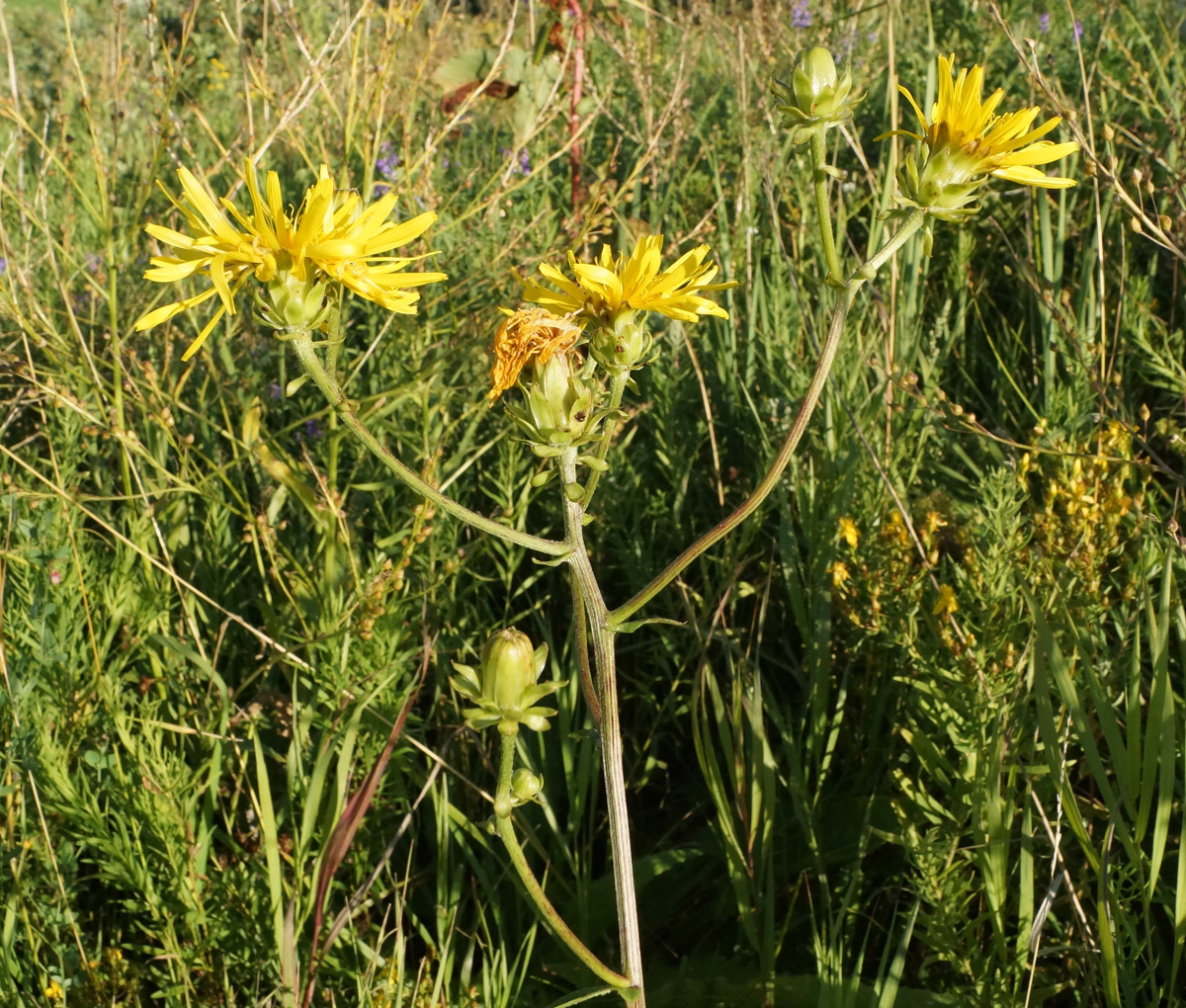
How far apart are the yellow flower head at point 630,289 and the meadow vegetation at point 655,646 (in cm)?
15

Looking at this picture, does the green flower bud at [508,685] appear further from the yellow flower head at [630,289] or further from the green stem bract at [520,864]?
the yellow flower head at [630,289]

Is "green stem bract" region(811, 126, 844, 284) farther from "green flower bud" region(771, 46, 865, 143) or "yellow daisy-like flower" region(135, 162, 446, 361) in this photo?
"yellow daisy-like flower" region(135, 162, 446, 361)

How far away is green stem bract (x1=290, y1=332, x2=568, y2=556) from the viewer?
0.87 metres

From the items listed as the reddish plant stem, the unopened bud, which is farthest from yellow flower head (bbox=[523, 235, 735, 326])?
the reddish plant stem

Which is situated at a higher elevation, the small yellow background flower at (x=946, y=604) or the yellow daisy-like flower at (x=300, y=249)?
the yellow daisy-like flower at (x=300, y=249)

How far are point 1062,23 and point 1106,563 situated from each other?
7.46 feet

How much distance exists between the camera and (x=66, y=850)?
1502 millimetres

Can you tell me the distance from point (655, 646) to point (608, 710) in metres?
1.03

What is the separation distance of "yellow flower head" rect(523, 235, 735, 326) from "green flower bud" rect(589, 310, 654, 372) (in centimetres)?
1

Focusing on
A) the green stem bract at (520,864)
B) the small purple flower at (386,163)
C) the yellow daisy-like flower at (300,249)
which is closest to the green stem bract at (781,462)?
the green stem bract at (520,864)

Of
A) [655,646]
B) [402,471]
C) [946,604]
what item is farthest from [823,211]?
[655,646]

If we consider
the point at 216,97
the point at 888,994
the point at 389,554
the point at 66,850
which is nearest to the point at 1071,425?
the point at 888,994

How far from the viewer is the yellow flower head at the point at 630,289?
0.98 m

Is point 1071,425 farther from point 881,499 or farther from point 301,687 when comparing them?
point 301,687
